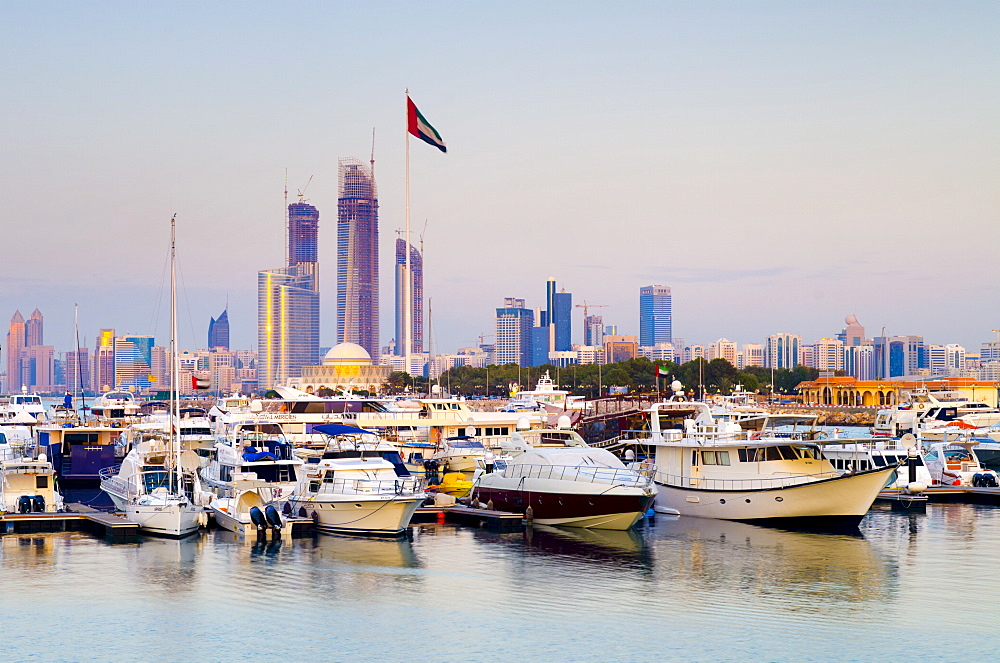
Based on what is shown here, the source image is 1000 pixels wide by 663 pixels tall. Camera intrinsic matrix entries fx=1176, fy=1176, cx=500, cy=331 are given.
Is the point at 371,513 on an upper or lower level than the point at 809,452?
lower

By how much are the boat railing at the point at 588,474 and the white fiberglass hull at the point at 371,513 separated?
5159 mm

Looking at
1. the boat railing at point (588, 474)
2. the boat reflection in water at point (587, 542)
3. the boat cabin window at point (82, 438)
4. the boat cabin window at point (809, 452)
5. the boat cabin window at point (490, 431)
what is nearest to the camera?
the boat reflection in water at point (587, 542)

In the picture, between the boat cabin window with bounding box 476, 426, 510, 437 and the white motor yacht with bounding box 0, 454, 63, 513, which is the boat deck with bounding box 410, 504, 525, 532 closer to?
the white motor yacht with bounding box 0, 454, 63, 513

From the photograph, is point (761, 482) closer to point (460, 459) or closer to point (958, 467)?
point (958, 467)

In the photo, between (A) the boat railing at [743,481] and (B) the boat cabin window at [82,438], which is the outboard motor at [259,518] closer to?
(A) the boat railing at [743,481]

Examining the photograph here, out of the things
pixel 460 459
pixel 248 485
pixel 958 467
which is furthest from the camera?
pixel 460 459

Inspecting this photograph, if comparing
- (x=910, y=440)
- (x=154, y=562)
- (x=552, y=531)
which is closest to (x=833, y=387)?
(x=910, y=440)

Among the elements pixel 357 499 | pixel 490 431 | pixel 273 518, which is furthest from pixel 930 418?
pixel 273 518

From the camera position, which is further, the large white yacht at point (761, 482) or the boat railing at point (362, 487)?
the large white yacht at point (761, 482)

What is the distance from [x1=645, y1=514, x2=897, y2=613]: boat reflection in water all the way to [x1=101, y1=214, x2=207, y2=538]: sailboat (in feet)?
52.4

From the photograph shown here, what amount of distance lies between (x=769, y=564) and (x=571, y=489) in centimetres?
853

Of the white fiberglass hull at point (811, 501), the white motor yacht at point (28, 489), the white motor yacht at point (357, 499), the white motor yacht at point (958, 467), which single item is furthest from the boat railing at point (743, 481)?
the white motor yacht at point (28, 489)

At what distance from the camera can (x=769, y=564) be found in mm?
36000

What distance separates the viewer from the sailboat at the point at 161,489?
40.3m
